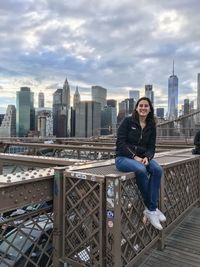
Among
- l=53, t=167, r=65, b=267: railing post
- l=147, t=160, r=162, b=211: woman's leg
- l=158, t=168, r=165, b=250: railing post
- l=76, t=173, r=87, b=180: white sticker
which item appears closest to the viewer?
l=76, t=173, r=87, b=180: white sticker

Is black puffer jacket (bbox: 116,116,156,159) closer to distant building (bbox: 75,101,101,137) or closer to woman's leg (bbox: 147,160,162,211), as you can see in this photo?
woman's leg (bbox: 147,160,162,211)

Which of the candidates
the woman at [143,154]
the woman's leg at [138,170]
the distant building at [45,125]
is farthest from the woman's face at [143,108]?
the distant building at [45,125]

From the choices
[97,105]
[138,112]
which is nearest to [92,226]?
[138,112]

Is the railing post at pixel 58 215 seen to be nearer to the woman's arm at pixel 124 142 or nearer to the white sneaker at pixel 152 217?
the woman's arm at pixel 124 142

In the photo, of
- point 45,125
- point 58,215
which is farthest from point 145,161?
point 45,125

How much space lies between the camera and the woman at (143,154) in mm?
3797

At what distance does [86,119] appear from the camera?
52.0 m

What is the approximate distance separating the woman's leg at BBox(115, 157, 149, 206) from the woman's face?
72 cm

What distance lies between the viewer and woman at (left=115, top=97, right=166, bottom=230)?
3797 mm

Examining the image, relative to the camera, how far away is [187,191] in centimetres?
594

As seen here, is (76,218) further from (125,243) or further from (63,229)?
(125,243)

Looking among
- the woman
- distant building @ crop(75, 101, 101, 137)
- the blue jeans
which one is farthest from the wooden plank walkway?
distant building @ crop(75, 101, 101, 137)

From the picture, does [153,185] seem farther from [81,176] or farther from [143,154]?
[81,176]

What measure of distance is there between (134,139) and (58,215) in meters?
1.39
